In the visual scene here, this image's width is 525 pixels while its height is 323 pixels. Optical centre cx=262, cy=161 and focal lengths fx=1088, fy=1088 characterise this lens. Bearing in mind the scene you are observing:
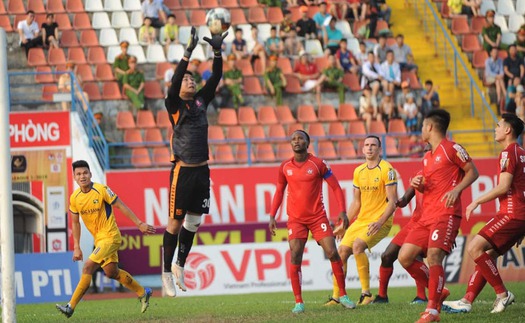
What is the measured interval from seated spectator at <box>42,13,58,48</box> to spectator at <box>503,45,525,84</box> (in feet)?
37.5

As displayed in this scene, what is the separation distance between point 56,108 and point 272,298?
359 inches

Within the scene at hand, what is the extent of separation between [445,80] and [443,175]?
57.4ft

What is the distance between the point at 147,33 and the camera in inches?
1087

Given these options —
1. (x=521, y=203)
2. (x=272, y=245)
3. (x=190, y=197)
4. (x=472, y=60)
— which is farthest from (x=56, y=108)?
(x=521, y=203)

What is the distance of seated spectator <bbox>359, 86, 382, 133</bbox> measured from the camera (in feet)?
86.6

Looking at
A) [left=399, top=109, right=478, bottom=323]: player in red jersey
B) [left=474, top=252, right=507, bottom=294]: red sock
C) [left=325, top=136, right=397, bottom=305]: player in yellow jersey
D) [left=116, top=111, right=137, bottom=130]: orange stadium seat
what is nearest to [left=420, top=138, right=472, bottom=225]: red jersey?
[left=399, top=109, right=478, bottom=323]: player in red jersey

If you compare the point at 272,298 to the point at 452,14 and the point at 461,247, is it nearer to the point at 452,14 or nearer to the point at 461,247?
the point at 461,247

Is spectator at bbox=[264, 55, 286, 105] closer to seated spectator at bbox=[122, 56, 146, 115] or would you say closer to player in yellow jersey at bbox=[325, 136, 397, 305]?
seated spectator at bbox=[122, 56, 146, 115]

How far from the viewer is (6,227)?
10.3 metres

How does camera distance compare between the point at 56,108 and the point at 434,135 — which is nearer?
the point at 434,135

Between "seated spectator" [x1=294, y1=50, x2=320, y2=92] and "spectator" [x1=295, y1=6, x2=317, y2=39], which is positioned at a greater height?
"spectator" [x1=295, y1=6, x2=317, y2=39]

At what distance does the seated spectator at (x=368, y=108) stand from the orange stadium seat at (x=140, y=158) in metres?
5.39

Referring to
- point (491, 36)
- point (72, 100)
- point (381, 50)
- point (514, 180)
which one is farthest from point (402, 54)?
point (514, 180)

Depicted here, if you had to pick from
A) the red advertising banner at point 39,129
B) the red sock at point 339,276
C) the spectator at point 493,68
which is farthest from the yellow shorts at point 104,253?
the spectator at point 493,68
